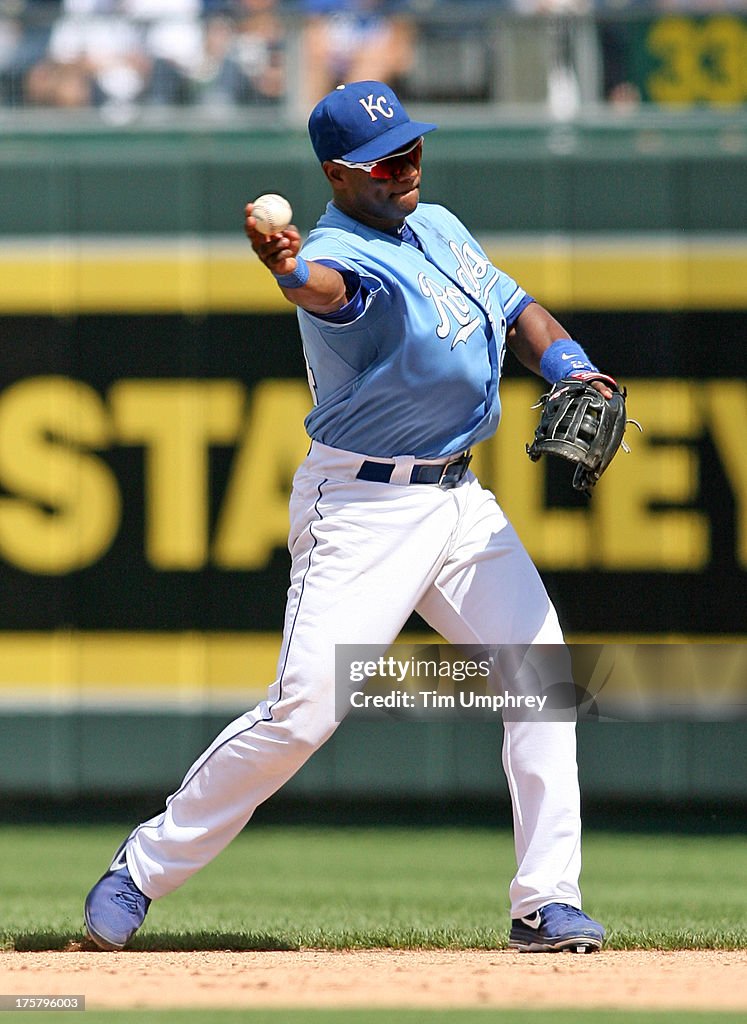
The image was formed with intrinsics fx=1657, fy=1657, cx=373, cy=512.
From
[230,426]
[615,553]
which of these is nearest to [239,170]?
[230,426]

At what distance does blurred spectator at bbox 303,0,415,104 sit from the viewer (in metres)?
6.84

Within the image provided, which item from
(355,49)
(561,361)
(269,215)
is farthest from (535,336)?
(355,49)

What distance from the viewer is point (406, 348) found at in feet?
12.4

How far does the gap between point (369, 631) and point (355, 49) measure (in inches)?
147

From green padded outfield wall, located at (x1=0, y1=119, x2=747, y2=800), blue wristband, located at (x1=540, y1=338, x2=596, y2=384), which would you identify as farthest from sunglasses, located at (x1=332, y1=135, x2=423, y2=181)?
green padded outfield wall, located at (x1=0, y1=119, x2=747, y2=800)

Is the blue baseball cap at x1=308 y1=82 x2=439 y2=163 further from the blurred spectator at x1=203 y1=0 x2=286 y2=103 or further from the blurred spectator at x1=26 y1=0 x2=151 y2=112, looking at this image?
the blurred spectator at x1=26 y1=0 x2=151 y2=112

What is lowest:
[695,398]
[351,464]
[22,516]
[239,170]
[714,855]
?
[714,855]

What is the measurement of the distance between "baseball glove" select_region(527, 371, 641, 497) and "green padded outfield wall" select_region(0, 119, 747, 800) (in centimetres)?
266

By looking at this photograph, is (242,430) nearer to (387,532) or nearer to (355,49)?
(355,49)

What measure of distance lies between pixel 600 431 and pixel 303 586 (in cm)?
78

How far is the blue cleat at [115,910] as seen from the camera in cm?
393

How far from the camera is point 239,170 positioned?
6750 millimetres

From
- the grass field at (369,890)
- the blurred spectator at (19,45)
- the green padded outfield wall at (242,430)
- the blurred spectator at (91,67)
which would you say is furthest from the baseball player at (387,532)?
the blurred spectator at (19,45)

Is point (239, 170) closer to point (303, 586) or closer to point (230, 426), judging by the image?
point (230, 426)
